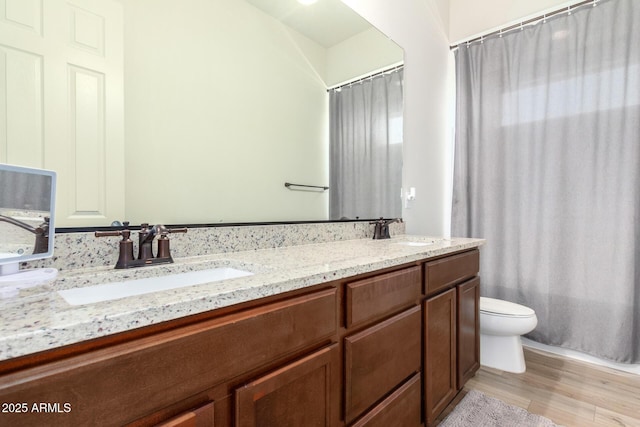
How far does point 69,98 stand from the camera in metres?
0.89

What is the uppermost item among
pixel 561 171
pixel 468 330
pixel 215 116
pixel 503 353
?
pixel 215 116

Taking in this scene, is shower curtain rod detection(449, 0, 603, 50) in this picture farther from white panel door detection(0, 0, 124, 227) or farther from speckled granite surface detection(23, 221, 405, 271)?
white panel door detection(0, 0, 124, 227)

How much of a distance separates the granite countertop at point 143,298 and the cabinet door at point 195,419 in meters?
0.17

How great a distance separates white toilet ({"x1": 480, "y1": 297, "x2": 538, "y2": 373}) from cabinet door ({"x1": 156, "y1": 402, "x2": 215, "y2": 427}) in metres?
1.90

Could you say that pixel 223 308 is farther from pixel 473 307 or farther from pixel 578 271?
pixel 578 271

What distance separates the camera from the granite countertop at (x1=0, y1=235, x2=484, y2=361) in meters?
0.44

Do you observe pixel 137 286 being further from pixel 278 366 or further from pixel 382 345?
pixel 382 345

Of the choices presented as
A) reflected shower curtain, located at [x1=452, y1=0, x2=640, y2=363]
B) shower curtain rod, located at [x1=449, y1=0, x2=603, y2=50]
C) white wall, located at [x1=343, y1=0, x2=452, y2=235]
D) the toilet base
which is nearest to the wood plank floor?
the toilet base

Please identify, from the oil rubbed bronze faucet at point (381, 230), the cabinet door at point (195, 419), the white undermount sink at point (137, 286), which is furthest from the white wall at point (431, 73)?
the cabinet door at point (195, 419)

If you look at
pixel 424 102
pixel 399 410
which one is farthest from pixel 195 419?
pixel 424 102

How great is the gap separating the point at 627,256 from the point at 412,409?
70.1 inches

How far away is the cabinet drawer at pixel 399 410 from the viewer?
104cm

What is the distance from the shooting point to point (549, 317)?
2221mm

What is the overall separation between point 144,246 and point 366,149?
140 centimetres
